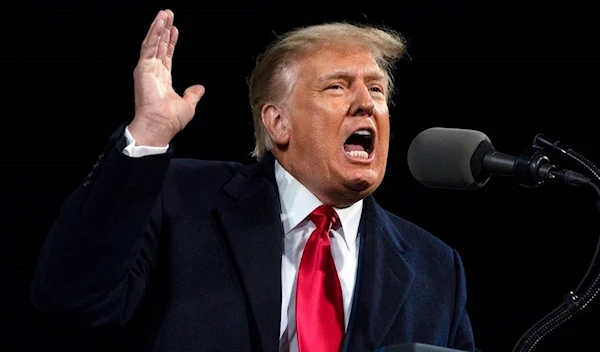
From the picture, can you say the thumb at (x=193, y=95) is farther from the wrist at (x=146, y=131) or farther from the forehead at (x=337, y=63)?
the forehead at (x=337, y=63)

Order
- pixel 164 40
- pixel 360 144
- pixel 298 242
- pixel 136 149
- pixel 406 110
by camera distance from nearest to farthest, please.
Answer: pixel 136 149 → pixel 164 40 → pixel 298 242 → pixel 360 144 → pixel 406 110

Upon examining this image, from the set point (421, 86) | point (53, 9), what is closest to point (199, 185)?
point (53, 9)

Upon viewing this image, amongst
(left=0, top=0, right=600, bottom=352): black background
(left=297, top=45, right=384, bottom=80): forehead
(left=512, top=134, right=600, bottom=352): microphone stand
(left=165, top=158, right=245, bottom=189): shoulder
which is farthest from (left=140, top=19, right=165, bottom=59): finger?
(left=0, top=0, right=600, bottom=352): black background

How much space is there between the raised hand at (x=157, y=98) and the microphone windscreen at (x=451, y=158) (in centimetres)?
44

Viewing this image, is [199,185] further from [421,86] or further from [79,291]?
[421,86]

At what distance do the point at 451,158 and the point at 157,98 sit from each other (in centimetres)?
57

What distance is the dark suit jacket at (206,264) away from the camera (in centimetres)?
194

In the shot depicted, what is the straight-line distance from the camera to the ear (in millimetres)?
2482

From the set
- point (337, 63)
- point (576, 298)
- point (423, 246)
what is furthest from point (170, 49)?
point (576, 298)

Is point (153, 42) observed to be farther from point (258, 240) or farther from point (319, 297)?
point (319, 297)

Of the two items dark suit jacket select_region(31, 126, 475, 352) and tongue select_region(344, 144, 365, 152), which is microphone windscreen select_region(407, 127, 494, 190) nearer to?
dark suit jacket select_region(31, 126, 475, 352)

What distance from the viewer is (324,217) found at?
236 centimetres

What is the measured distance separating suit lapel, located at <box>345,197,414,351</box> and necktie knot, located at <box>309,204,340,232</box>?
0.26ft

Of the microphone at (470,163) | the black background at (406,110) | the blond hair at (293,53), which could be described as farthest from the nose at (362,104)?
the black background at (406,110)
